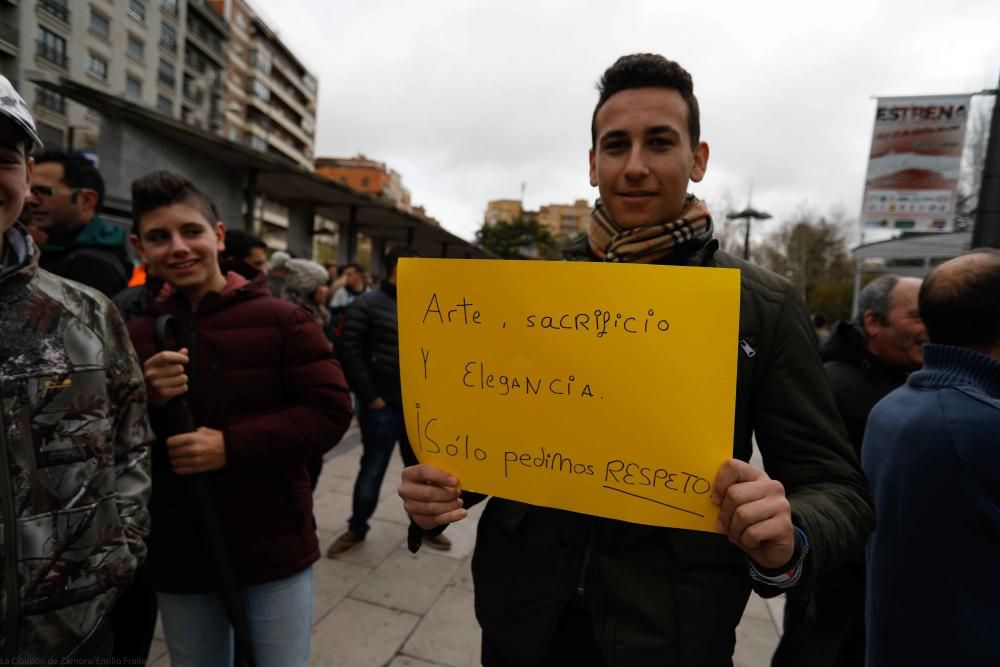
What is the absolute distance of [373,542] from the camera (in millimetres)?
3713

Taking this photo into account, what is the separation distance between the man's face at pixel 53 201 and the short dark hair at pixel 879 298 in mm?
3554

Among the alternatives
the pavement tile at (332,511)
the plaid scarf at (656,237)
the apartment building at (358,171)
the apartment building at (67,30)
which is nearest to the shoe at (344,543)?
the pavement tile at (332,511)

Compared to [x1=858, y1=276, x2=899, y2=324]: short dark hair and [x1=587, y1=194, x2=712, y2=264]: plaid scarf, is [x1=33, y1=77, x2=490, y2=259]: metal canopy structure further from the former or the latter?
[x1=858, y1=276, x2=899, y2=324]: short dark hair

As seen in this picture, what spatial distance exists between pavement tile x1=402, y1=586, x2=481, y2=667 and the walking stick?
4.35ft

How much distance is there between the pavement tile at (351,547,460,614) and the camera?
9.80 ft

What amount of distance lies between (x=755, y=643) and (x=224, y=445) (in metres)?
2.99

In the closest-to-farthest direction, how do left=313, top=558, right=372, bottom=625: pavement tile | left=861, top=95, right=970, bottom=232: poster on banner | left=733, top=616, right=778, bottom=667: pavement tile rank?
left=733, top=616, right=778, bottom=667: pavement tile, left=313, top=558, right=372, bottom=625: pavement tile, left=861, top=95, right=970, bottom=232: poster on banner

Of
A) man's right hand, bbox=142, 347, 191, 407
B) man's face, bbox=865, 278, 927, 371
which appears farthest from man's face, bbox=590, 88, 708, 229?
man's face, bbox=865, 278, 927, 371

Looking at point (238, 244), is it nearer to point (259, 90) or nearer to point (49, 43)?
point (49, 43)

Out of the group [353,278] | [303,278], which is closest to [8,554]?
[303,278]

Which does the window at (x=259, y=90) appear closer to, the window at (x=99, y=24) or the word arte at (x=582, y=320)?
the window at (x=99, y=24)

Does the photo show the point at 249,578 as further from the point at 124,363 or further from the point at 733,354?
the point at 733,354

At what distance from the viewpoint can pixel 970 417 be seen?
4.11 feet

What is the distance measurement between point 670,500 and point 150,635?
215cm
